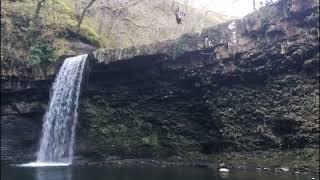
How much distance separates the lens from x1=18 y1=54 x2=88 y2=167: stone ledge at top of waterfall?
2611 centimetres

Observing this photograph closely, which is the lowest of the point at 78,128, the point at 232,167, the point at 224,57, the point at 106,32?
the point at 232,167

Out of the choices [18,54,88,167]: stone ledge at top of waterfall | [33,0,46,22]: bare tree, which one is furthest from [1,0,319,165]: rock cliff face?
[33,0,46,22]: bare tree

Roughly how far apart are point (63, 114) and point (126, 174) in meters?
8.22

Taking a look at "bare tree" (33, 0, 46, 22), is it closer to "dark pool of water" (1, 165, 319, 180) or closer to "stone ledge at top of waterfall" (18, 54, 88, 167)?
"stone ledge at top of waterfall" (18, 54, 88, 167)

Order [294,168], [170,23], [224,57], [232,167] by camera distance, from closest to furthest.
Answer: [294,168]
[232,167]
[224,57]
[170,23]

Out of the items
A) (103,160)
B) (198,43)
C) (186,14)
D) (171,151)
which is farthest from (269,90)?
(186,14)

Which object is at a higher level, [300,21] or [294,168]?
[300,21]

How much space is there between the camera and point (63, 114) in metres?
26.4

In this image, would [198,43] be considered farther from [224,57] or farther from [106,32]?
[106,32]

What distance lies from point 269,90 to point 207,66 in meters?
3.37

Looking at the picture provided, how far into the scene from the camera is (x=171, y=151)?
24.6 meters

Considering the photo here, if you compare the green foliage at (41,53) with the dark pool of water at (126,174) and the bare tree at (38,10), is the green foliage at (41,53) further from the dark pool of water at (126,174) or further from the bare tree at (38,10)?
the dark pool of water at (126,174)

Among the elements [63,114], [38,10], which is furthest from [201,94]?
[38,10]

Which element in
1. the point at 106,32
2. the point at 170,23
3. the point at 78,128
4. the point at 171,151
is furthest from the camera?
the point at 170,23
